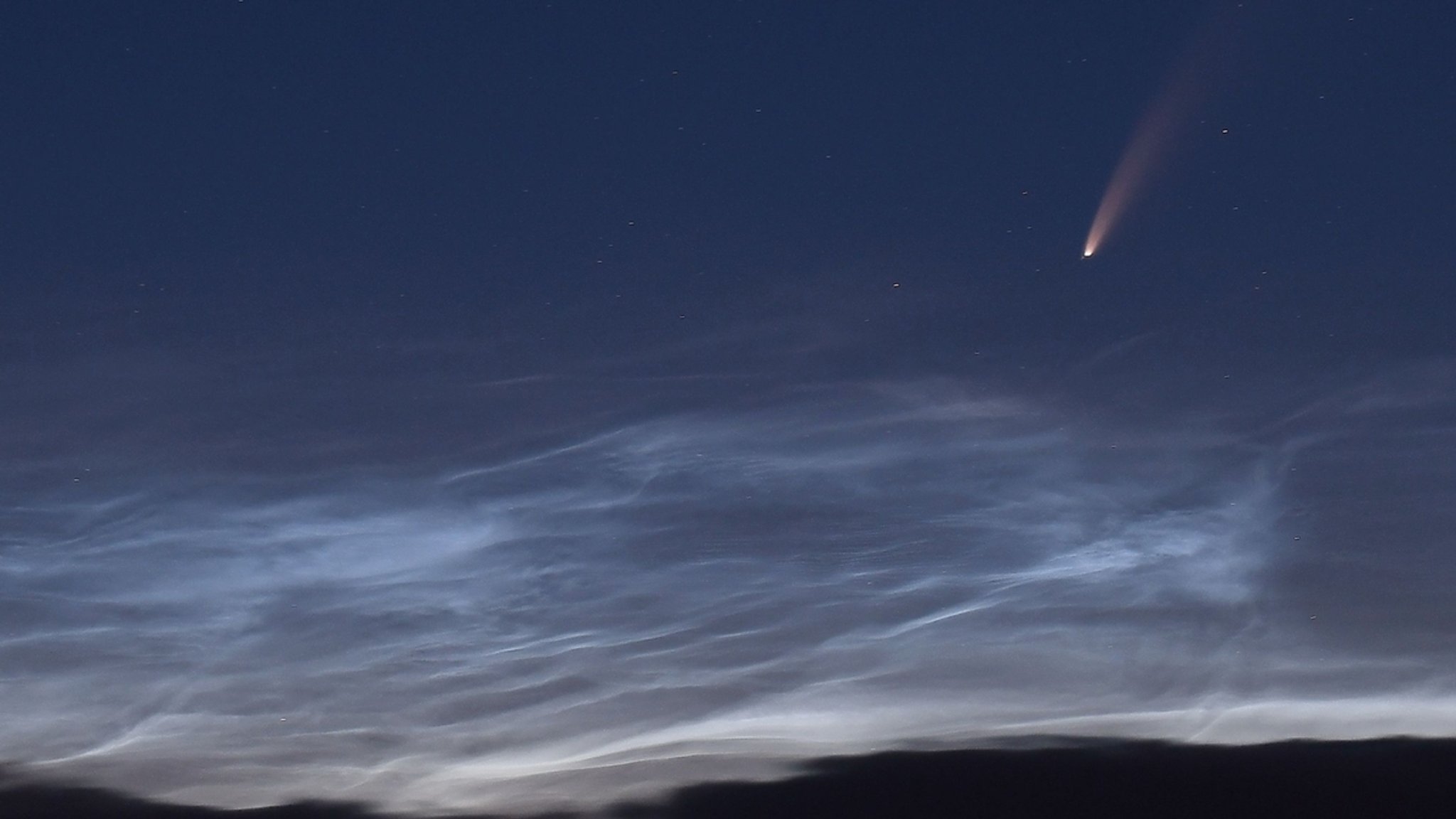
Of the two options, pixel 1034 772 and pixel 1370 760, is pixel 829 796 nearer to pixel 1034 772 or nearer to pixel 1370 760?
pixel 1034 772

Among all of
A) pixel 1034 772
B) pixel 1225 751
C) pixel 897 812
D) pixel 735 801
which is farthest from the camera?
pixel 897 812

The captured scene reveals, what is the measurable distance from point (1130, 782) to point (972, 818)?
10.3 metres

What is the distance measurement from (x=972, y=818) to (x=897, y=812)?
10.5 feet

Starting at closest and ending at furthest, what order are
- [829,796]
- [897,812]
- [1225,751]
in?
[1225,751] < [829,796] < [897,812]

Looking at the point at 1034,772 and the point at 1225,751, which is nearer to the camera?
the point at 1225,751

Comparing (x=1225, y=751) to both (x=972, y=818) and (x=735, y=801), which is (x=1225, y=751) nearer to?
(x=735, y=801)

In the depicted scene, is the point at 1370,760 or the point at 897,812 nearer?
the point at 1370,760

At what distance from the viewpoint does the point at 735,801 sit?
108ft

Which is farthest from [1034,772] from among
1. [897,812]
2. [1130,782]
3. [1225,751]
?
[897,812]

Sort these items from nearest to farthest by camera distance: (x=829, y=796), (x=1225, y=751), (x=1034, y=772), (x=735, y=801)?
1. (x=1225, y=751)
2. (x=1034, y=772)
3. (x=735, y=801)
4. (x=829, y=796)

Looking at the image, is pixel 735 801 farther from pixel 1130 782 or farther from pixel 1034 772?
pixel 1130 782

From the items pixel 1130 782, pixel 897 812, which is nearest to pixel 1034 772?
pixel 1130 782

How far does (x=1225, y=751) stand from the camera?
24.7m

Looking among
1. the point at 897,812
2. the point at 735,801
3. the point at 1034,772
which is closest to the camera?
the point at 1034,772
